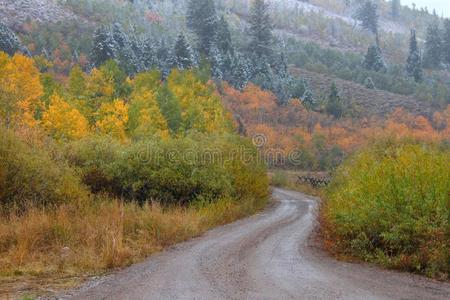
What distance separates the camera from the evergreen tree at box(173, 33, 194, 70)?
257ft

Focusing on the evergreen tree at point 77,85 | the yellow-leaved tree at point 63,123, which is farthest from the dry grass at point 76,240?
the evergreen tree at point 77,85

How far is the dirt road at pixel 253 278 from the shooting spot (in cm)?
947

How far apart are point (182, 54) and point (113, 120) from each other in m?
44.1

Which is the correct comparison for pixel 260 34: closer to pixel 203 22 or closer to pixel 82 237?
pixel 203 22

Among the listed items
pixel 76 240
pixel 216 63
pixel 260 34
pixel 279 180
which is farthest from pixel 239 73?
pixel 76 240

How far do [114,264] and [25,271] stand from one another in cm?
220

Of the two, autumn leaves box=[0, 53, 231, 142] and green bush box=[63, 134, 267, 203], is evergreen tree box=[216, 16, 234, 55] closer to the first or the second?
autumn leaves box=[0, 53, 231, 142]

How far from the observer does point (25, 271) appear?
38.1 ft

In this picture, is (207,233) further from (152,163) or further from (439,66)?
(439,66)

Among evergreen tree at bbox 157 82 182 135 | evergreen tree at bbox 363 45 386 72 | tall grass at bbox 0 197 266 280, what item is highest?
evergreen tree at bbox 363 45 386 72

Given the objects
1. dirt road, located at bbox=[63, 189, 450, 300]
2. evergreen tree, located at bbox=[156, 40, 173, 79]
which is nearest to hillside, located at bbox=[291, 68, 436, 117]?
evergreen tree, located at bbox=[156, 40, 173, 79]

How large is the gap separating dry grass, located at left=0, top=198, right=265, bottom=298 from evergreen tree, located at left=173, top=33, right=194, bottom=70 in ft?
198

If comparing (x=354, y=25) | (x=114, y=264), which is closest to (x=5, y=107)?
(x=114, y=264)

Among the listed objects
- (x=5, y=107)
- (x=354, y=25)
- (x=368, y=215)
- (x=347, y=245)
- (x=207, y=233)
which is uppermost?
(x=354, y=25)
